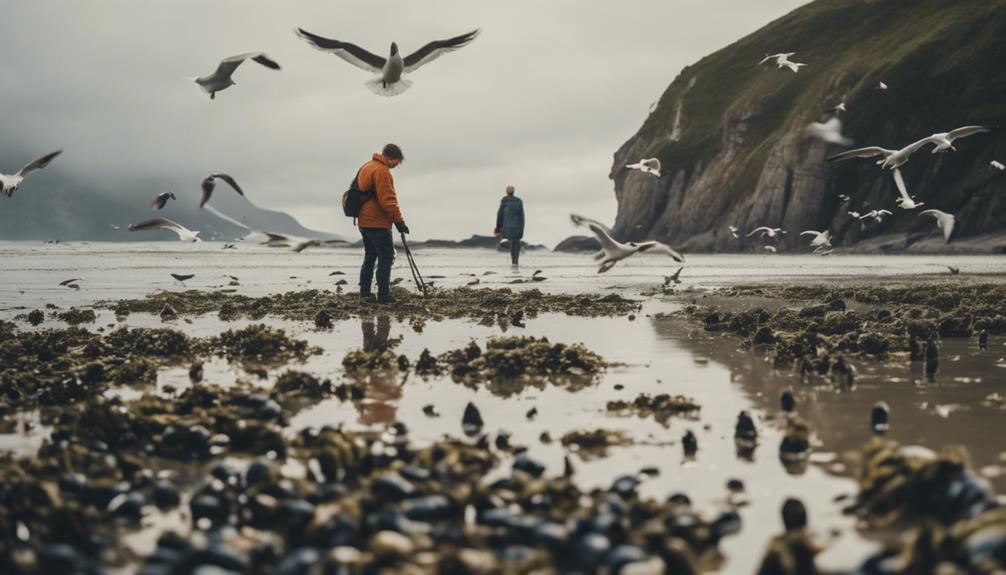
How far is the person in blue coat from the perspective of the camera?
114 ft

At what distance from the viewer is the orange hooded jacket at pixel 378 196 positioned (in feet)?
52.8

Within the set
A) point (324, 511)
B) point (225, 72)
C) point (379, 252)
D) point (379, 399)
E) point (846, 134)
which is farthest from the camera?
point (846, 134)

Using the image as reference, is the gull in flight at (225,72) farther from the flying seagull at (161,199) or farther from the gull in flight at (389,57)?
the flying seagull at (161,199)

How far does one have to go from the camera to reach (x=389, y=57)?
48.9 feet

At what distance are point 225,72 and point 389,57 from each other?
9.54ft

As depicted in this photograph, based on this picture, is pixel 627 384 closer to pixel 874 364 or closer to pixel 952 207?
pixel 874 364

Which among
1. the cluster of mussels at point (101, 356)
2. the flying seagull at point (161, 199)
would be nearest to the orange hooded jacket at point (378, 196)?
the flying seagull at point (161, 199)

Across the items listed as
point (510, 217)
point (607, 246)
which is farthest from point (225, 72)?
point (510, 217)

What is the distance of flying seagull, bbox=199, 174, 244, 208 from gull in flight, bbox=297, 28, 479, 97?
2976 millimetres

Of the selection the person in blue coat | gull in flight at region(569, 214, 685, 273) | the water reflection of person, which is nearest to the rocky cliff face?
the person in blue coat

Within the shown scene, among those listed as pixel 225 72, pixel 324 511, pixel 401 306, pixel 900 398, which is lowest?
pixel 324 511

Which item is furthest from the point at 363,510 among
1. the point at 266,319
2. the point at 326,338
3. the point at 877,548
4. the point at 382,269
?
the point at 382,269

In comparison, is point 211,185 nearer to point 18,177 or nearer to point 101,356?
point 18,177

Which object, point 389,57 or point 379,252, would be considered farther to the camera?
point 379,252
